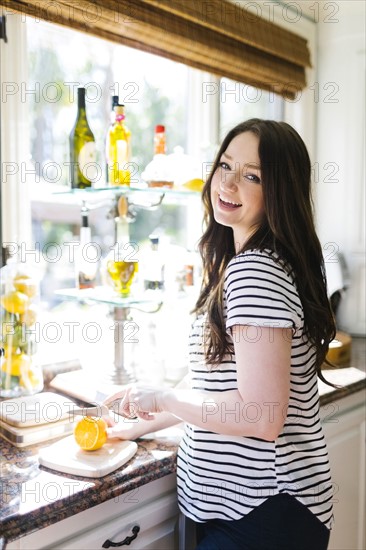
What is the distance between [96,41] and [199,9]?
0.40m

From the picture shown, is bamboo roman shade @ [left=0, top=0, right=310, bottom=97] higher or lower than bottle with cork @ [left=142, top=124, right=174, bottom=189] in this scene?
higher

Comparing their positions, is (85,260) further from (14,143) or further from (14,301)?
(14,143)

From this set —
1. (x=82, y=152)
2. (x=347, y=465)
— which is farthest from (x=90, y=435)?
(x=347, y=465)

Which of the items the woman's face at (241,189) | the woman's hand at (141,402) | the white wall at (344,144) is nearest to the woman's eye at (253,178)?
the woman's face at (241,189)

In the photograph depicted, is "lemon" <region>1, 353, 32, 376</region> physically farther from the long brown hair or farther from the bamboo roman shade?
the bamboo roman shade

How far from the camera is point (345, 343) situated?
6.83 ft

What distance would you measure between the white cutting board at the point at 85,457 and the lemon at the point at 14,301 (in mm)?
399

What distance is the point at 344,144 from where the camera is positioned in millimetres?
2461

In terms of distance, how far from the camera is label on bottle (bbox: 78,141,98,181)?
1576mm

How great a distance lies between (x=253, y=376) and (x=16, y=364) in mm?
782

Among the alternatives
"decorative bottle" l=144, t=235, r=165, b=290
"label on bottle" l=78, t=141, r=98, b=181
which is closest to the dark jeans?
"decorative bottle" l=144, t=235, r=165, b=290

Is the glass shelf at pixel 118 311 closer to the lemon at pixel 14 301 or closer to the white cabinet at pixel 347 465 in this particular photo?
the lemon at pixel 14 301

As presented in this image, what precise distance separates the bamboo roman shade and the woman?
0.68 meters

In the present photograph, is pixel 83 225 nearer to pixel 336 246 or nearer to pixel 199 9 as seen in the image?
pixel 199 9
